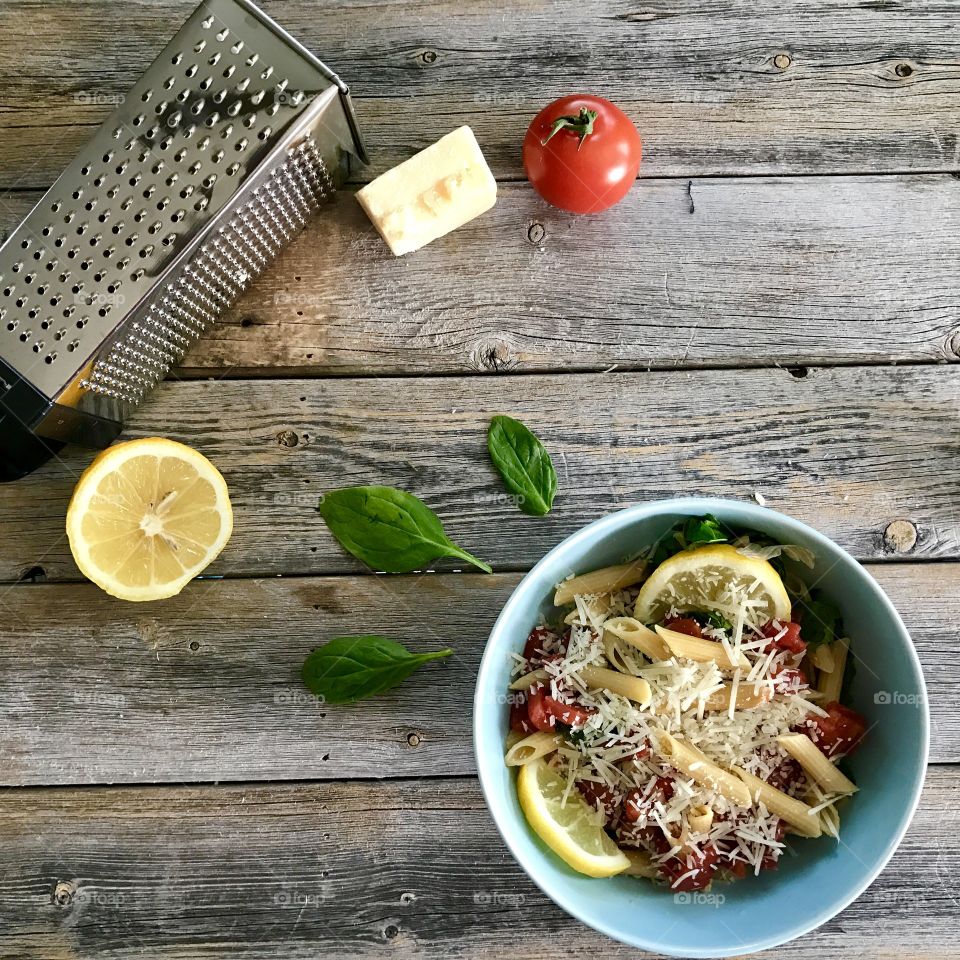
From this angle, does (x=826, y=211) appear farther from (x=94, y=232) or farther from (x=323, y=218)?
(x=94, y=232)

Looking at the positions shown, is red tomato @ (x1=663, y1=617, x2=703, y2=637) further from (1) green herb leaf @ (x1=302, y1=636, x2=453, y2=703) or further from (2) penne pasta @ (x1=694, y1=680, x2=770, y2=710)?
(1) green herb leaf @ (x1=302, y1=636, x2=453, y2=703)

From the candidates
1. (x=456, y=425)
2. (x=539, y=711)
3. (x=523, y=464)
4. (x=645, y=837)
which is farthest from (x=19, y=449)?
(x=645, y=837)

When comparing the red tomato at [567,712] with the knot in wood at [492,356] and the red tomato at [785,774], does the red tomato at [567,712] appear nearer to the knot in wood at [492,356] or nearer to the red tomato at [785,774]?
the red tomato at [785,774]

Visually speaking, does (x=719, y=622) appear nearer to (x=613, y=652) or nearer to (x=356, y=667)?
(x=613, y=652)

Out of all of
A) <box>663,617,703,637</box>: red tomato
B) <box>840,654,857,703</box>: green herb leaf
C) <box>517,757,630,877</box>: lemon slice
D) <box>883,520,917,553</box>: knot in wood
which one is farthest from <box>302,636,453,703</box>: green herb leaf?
<box>883,520,917,553</box>: knot in wood

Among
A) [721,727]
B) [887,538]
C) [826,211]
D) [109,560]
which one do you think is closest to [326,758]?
[109,560]

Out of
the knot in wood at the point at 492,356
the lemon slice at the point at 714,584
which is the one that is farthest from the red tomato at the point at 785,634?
the knot in wood at the point at 492,356
